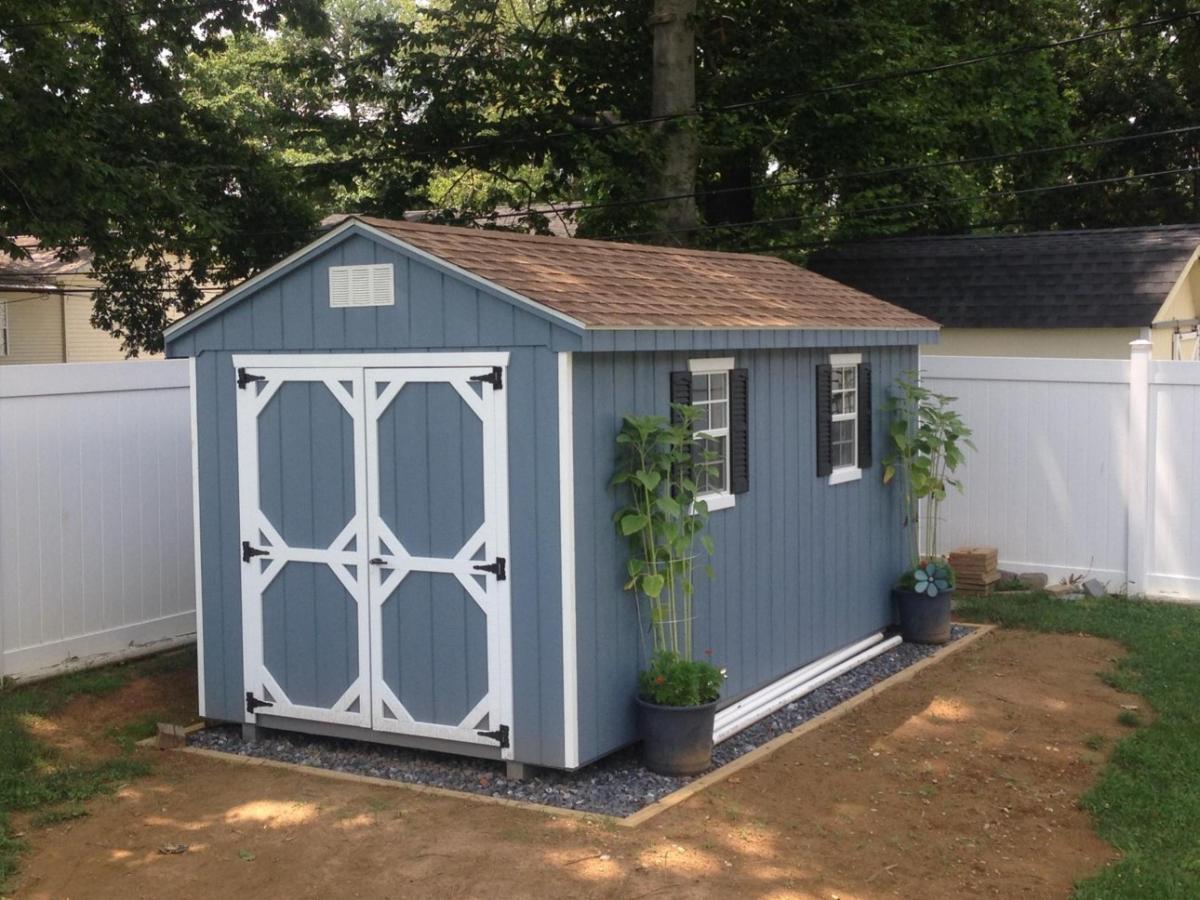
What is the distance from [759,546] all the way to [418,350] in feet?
8.13

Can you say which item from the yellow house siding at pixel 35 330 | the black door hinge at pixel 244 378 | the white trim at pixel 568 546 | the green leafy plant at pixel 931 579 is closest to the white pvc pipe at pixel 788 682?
the green leafy plant at pixel 931 579

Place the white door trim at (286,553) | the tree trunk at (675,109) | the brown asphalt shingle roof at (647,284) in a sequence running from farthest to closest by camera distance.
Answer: the tree trunk at (675,109)
the white door trim at (286,553)
the brown asphalt shingle roof at (647,284)

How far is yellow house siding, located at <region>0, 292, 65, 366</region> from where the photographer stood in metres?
26.5

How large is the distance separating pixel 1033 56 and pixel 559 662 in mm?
15090

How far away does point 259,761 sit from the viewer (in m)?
7.11

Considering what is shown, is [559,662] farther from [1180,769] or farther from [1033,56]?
[1033,56]

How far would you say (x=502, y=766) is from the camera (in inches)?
272

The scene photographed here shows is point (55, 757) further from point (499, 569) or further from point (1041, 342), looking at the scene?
point (1041, 342)

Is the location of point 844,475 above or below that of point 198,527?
above

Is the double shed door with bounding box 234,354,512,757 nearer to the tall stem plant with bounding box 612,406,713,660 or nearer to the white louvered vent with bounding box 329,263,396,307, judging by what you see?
the white louvered vent with bounding box 329,263,396,307

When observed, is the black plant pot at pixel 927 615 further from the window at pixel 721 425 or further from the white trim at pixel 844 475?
the window at pixel 721 425

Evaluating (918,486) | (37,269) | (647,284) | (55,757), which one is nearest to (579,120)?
(918,486)

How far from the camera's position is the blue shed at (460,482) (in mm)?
6508

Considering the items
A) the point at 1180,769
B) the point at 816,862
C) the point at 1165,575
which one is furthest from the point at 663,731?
the point at 1165,575
